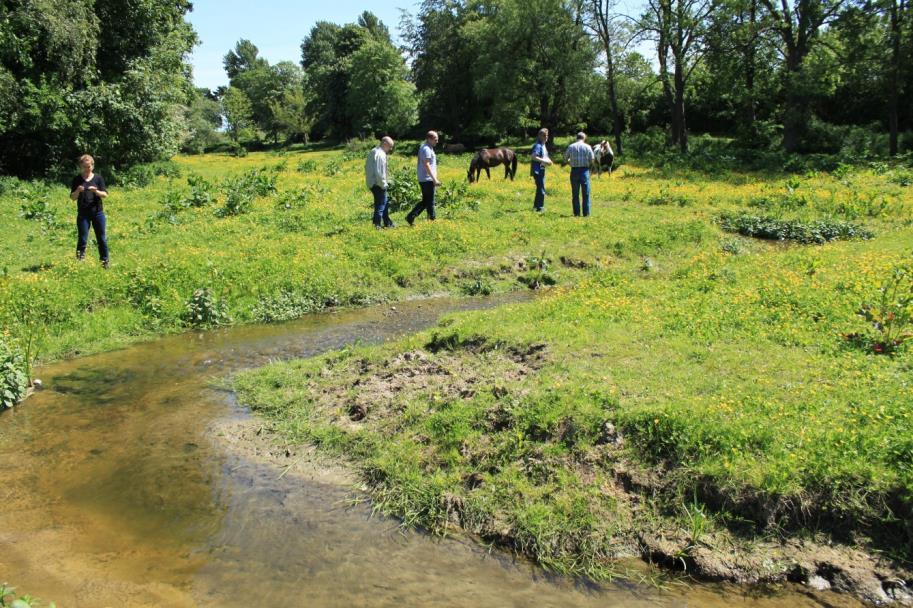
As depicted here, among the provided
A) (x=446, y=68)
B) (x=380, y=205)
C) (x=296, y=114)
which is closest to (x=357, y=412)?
(x=380, y=205)

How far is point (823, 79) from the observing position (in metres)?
30.7

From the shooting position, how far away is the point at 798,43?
33.5 meters

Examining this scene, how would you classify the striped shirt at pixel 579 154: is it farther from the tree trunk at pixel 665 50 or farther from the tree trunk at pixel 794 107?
the tree trunk at pixel 665 50

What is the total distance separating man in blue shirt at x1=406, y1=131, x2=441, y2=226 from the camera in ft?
51.4

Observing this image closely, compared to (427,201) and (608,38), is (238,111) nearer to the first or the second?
(608,38)

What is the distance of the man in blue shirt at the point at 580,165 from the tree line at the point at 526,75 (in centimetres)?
1864

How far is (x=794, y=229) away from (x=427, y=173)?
31.6ft

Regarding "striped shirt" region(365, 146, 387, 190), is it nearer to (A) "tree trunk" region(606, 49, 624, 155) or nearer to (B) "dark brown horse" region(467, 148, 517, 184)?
(B) "dark brown horse" region(467, 148, 517, 184)

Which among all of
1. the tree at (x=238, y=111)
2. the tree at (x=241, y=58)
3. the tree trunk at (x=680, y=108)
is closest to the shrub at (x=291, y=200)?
the tree trunk at (x=680, y=108)

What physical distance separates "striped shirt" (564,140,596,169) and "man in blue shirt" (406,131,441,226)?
3756 mm

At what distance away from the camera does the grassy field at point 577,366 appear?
535cm

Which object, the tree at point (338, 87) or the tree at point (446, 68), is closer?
the tree at point (446, 68)

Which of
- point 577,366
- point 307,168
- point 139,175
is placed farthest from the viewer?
point 307,168

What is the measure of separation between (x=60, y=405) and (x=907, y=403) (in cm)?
909
